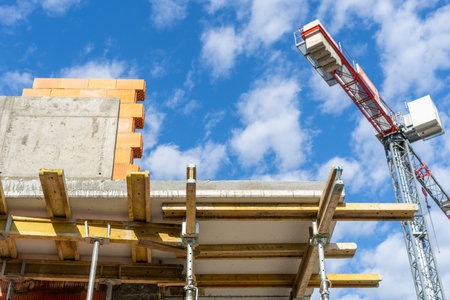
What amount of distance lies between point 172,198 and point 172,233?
85 cm

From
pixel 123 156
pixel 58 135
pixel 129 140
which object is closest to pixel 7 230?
pixel 58 135

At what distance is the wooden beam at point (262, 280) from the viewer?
43.2ft

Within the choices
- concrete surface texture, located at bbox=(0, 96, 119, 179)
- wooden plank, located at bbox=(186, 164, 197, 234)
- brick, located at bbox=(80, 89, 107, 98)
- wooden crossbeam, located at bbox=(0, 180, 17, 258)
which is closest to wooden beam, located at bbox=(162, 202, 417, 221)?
wooden plank, located at bbox=(186, 164, 197, 234)

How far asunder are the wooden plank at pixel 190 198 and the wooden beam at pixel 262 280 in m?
3.42

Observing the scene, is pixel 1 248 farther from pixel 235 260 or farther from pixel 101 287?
pixel 235 260

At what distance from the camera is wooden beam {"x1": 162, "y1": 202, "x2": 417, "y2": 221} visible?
1041 cm

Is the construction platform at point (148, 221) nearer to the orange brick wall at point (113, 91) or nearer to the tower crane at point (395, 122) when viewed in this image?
the orange brick wall at point (113, 91)

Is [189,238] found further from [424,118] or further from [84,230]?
[424,118]

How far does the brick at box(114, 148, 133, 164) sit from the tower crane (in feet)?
92.4

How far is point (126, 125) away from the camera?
1517 cm

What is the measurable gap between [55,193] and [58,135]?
2923 mm

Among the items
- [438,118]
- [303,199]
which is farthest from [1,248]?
[438,118]

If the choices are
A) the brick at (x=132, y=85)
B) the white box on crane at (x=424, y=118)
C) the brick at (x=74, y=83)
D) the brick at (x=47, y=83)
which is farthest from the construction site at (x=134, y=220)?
the white box on crane at (x=424, y=118)

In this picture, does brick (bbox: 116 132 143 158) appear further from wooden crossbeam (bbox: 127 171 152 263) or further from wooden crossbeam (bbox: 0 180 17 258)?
wooden crossbeam (bbox: 0 180 17 258)
